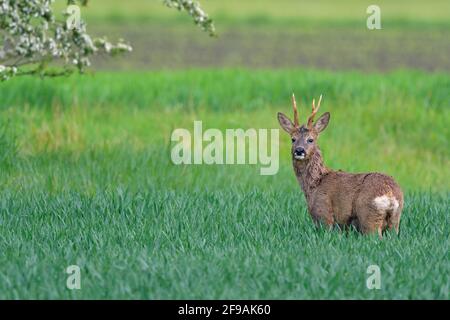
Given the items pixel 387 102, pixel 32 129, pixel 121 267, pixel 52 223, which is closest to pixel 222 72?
pixel 387 102

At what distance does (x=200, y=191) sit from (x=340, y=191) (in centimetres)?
335

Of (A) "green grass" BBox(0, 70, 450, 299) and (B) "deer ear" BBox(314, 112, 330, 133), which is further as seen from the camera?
(B) "deer ear" BBox(314, 112, 330, 133)

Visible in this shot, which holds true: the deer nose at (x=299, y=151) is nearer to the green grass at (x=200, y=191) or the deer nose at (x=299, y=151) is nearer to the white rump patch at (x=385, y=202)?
the green grass at (x=200, y=191)

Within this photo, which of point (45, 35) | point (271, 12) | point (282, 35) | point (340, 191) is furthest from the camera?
point (271, 12)

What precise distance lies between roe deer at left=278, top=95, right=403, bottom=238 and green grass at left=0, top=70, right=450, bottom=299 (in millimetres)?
201

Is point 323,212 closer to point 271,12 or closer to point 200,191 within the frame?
point 200,191

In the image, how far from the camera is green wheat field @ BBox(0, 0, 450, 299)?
9.47 meters

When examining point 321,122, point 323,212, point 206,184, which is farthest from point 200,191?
point 323,212

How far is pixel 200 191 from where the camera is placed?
46.4 ft

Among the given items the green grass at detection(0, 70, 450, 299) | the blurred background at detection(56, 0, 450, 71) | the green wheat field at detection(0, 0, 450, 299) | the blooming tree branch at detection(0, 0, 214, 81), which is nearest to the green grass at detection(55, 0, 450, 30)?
the blurred background at detection(56, 0, 450, 71)

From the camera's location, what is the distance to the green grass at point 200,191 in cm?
946

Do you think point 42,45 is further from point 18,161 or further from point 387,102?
point 387,102

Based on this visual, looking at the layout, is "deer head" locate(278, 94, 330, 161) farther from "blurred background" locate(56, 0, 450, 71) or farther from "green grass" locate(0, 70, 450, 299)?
"blurred background" locate(56, 0, 450, 71)

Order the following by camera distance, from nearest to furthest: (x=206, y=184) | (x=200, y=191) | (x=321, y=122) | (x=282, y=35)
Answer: (x=321, y=122)
(x=200, y=191)
(x=206, y=184)
(x=282, y=35)
